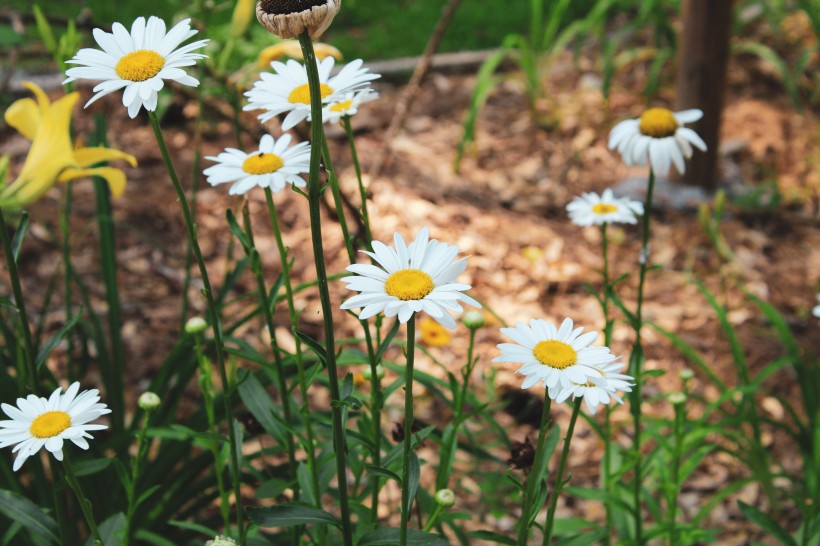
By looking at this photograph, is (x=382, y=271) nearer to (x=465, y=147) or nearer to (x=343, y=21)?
(x=465, y=147)

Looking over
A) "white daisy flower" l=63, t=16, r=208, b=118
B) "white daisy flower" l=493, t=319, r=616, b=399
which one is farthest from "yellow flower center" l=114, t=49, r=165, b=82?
"white daisy flower" l=493, t=319, r=616, b=399

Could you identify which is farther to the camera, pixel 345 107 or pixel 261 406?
pixel 261 406

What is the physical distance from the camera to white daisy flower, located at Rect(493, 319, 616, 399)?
0.99 metres

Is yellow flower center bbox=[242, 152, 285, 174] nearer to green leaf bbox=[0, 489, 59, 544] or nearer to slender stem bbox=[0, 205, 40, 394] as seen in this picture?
slender stem bbox=[0, 205, 40, 394]

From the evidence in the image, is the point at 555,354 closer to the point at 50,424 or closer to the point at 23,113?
the point at 50,424

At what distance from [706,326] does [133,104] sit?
217 centimetres

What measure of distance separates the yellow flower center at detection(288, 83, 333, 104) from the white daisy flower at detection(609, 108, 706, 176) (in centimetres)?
63

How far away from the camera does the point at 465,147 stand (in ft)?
11.4

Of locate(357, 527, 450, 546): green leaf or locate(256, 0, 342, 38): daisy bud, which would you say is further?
locate(357, 527, 450, 546): green leaf

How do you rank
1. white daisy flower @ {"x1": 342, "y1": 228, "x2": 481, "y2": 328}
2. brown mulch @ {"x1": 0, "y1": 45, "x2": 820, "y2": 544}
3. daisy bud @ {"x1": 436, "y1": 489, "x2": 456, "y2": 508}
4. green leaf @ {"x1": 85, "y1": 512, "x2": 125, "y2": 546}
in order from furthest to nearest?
→ brown mulch @ {"x1": 0, "y1": 45, "x2": 820, "y2": 544}
green leaf @ {"x1": 85, "y1": 512, "x2": 125, "y2": 546}
daisy bud @ {"x1": 436, "y1": 489, "x2": 456, "y2": 508}
white daisy flower @ {"x1": 342, "y1": 228, "x2": 481, "y2": 328}

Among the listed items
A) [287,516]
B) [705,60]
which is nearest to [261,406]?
[287,516]

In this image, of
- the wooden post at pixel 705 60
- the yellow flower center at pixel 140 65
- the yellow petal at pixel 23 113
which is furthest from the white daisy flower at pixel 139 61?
the wooden post at pixel 705 60

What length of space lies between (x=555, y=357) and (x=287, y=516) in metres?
0.40

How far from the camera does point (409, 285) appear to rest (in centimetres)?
95
